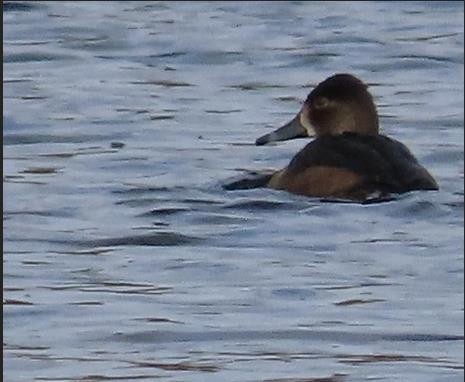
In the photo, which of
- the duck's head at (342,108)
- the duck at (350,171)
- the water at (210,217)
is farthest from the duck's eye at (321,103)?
the water at (210,217)

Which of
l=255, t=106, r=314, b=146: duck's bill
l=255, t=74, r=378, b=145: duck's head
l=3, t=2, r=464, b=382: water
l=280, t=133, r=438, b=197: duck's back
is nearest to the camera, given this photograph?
l=3, t=2, r=464, b=382: water

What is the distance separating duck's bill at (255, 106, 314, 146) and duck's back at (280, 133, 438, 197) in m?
1.10

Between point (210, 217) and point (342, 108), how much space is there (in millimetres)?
1823

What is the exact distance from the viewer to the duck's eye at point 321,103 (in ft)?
38.7

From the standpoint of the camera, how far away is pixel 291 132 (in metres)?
12.1

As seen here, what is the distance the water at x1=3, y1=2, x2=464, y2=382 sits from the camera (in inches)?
291

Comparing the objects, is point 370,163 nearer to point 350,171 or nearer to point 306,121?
point 350,171

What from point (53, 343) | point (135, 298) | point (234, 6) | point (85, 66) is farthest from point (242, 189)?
point (234, 6)

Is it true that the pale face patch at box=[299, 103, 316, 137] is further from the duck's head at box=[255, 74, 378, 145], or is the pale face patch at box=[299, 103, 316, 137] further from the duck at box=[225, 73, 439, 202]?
the duck at box=[225, 73, 439, 202]

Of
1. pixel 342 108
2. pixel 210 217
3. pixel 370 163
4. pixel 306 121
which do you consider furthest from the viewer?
pixel 306 121

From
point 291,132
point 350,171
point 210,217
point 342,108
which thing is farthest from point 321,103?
point 210,217

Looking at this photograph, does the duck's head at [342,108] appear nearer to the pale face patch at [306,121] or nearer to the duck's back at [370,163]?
the pale face patch at [306,121]

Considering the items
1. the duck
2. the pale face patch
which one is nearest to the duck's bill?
the pale face patch

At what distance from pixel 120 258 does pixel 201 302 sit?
972mm
